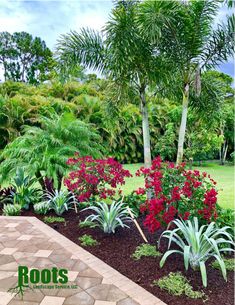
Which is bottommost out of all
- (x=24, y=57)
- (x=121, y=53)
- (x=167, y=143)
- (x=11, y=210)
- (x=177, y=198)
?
(x=11, y=210)

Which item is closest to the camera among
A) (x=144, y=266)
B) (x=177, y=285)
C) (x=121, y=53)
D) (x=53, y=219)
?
(x=177, y=285)

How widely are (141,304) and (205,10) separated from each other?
4.61m

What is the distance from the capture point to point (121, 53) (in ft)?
14.1

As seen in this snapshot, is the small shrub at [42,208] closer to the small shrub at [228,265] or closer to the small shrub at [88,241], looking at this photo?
the small shrub at [88,241]

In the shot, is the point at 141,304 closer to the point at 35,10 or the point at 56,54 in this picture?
the point at 56,54

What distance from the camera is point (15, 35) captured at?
64.2 feet

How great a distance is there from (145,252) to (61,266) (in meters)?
0.86

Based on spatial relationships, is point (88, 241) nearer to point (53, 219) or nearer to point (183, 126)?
point (53, 219)

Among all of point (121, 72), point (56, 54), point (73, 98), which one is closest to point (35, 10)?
point (56, 54)

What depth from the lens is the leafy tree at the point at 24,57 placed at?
19.3m

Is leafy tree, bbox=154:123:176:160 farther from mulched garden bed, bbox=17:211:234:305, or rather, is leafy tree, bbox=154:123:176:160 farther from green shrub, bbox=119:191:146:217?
mulched garden bed, bbox=17:211:234:305

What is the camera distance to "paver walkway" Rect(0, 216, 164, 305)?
81.5 inches

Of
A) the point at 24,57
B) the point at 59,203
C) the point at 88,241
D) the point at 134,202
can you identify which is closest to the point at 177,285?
the point at 88,241

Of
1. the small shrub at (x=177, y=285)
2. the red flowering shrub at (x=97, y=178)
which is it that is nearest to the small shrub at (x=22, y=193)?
the red flowering shrub at (x=97, y=178)
